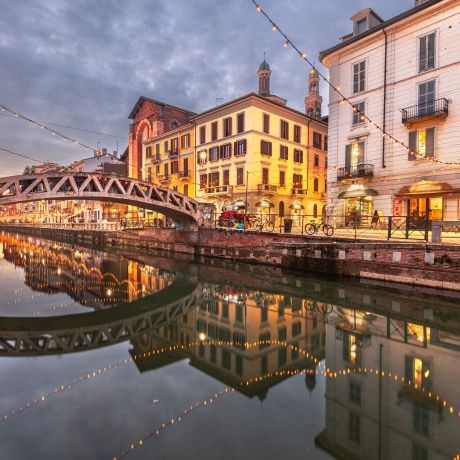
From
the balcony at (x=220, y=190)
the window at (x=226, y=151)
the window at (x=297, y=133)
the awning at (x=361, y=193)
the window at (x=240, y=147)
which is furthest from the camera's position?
the window at (x=297, y=133)

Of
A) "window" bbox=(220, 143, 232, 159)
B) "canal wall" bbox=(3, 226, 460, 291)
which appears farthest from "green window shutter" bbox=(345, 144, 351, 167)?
"window" bbox=(220, 143, 232, 159)

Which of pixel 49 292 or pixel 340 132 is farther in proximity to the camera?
pixel 340 132

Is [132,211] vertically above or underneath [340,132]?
underneath

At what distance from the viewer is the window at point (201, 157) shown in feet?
127

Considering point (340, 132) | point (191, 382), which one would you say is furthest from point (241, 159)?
point (191, 382)

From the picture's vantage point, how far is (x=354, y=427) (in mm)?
5480

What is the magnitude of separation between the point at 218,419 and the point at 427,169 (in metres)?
21.6

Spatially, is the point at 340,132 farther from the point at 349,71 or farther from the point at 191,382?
the point at 191,382

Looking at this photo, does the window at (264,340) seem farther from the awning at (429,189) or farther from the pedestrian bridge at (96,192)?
the pedestrian bridge at (96,192)

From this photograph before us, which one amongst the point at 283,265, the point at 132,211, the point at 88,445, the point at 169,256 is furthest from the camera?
the point at 132,211

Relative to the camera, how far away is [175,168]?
43.5 meters

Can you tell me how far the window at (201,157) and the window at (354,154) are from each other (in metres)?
17.9

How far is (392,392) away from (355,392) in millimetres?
703

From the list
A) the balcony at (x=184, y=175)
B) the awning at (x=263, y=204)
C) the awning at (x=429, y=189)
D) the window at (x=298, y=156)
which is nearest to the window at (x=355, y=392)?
the awning at (x=429, y=189)
